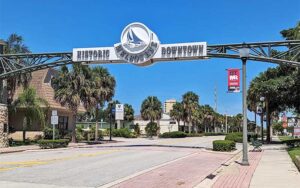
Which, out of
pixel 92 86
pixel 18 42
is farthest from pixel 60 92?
pixel 18 42

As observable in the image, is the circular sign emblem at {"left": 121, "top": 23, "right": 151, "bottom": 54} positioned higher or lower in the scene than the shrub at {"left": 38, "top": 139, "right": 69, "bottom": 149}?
higher

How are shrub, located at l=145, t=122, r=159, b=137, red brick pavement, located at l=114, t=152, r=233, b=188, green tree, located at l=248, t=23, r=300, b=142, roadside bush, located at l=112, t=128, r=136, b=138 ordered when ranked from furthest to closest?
shrub, located at l=145, t=122, r=159, b=137, roadside bush, located at l=112, t=128, r=136, b=138, green tree, located at l=248, t=23, r=300, b=142, red brick pavement, located at l=114, t=152, r=233, b=188

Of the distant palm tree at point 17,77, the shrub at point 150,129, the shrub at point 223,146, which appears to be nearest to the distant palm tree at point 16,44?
the distant palm tree at point 17,77

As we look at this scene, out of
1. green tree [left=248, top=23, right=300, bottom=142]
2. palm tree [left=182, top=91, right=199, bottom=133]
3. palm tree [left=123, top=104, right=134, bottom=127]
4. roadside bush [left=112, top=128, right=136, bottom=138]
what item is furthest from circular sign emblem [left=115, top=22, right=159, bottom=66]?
palm tree [left=123, top=104, right=134, bottom=127]

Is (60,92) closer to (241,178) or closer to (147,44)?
(147,44)

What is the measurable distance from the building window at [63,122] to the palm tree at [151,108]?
3030cm

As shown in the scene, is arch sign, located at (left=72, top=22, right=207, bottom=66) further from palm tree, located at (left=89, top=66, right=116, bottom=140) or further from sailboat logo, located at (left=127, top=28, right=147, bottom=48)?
palm tree, located at (left=89, top=66, right=116, bottom=140)

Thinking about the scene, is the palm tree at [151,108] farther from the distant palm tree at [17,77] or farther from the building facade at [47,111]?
the distant palm tree at [17,77]

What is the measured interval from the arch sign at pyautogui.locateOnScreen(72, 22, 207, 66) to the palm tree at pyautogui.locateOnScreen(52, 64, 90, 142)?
14.9 m

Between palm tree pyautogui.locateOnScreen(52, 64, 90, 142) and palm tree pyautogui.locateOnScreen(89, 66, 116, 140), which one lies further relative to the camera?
palm tree pyautogui.locateOnScreen(89, 66, 116, 140)

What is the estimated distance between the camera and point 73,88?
44656mm

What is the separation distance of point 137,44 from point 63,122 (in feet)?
78.1

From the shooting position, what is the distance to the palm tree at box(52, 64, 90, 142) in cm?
4409

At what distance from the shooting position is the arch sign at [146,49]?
28875 mm
